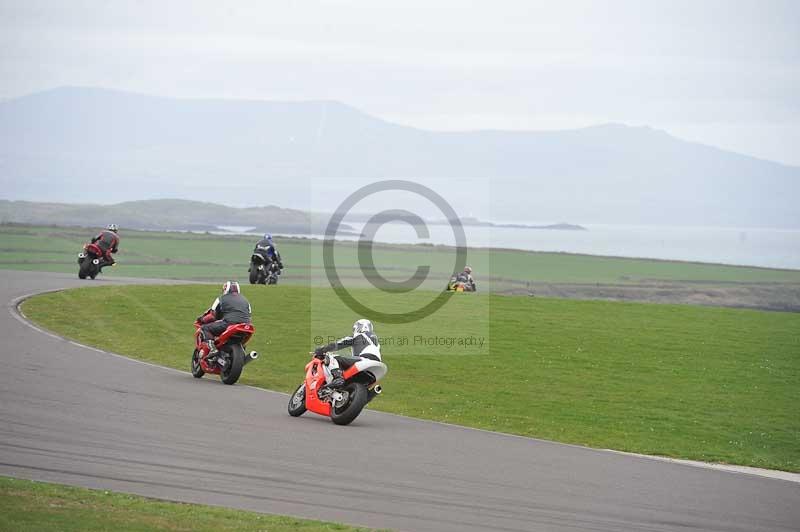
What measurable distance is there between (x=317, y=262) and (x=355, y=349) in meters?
79.7

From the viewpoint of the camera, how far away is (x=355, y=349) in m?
19.5

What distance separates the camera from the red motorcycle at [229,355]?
23.2 m

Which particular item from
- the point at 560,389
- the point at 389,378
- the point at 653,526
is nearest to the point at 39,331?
the point at 389,378

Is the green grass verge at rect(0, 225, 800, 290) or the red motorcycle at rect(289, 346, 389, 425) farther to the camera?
the green grass verge at rect(0, 225, 800, 290)

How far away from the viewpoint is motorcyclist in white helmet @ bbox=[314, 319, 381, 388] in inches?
757

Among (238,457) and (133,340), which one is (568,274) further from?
(238,457)

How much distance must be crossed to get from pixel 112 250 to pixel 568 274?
6491 cm

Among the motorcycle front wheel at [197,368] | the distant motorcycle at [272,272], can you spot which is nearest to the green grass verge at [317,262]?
the distant motorcycle at [272,272]

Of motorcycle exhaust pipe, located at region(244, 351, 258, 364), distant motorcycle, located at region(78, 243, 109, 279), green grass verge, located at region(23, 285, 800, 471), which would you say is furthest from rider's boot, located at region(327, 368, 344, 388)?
distant motorcycle, located at region(78, 243, 109, 279)

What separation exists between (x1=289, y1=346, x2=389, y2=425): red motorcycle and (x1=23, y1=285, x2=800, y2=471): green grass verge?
303 cm

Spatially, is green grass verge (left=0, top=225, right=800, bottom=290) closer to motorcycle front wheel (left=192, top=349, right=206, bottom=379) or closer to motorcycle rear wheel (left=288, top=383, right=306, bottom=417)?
motorcycle front wheel (left=192, top=349, right=206, bottom=379)

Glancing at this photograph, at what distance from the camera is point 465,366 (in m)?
29.4

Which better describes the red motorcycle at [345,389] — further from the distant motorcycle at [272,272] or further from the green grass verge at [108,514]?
the distant motorcycle at [272,272]

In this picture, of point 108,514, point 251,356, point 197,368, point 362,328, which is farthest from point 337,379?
point 108,514
